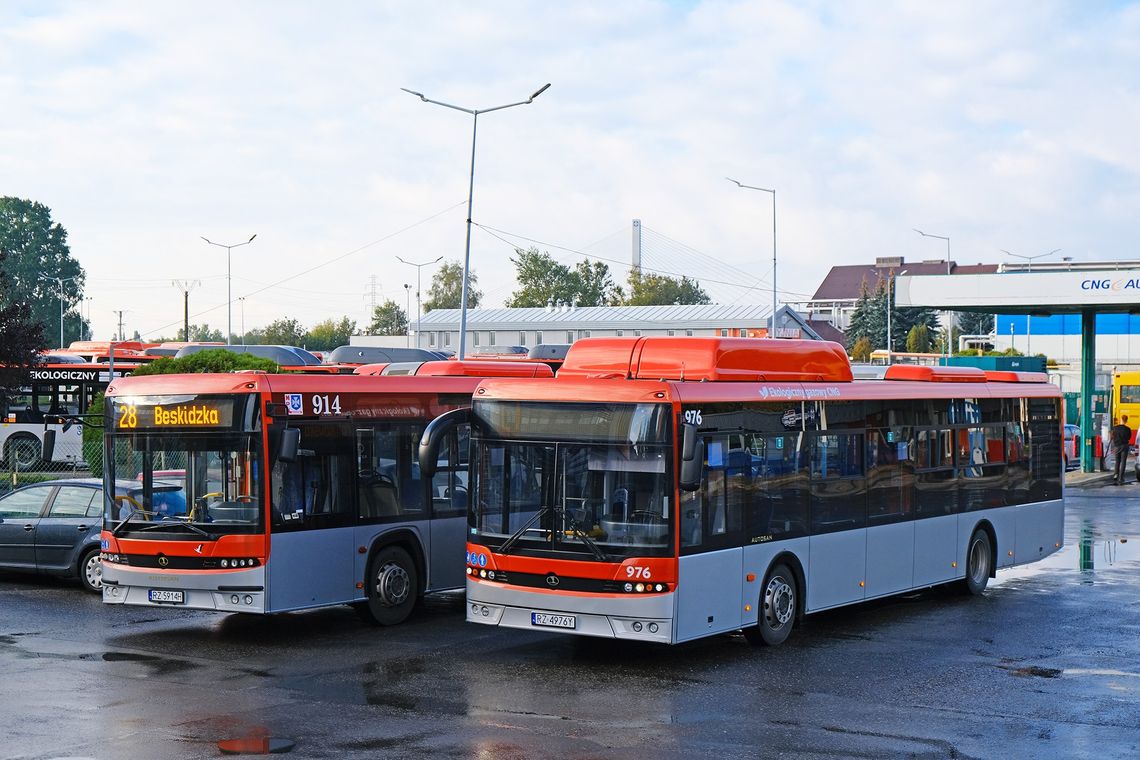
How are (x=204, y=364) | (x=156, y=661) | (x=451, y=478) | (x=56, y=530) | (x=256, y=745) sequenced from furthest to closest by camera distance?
(x=204, y=364)
(x=56, y=530)
(x=451, y=478)
(x=156, y=661)
(x=256, y=745)

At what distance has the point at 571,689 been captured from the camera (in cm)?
1145

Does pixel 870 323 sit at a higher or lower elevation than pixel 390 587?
higher

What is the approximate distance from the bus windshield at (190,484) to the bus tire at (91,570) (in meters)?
3.49

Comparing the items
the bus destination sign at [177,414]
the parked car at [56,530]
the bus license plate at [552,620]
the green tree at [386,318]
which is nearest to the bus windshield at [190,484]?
the bus destination sign at [177,414]

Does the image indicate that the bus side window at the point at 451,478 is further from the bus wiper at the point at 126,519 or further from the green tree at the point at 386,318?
the green tree at the point at 386,318

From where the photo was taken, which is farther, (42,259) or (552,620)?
(42,259)

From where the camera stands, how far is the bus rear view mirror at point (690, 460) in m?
11.7

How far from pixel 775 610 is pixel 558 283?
13019 cm

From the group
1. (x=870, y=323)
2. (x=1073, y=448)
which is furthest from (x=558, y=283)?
(x=1073, y=448)

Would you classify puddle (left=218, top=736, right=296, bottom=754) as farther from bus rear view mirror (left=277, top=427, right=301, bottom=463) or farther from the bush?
the bush

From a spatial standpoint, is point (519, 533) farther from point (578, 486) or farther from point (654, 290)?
point (654, 290)

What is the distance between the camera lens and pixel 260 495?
13.4 m

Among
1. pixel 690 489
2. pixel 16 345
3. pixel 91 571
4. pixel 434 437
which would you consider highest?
pixel 16 345

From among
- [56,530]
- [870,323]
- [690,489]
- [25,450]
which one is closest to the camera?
[690,489]
